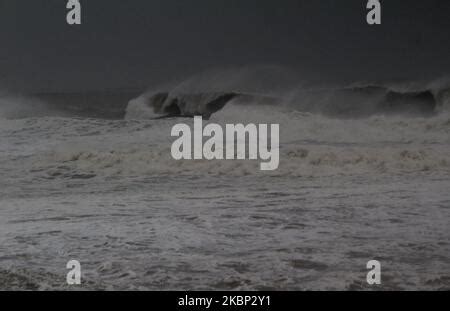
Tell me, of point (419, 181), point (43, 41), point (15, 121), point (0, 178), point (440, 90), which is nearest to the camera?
point (419, 181)

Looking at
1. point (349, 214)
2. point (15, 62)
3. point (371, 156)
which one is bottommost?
point (349, 214)

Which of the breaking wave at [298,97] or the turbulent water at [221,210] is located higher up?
the breaking wave at [298,97]

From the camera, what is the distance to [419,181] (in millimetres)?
5785

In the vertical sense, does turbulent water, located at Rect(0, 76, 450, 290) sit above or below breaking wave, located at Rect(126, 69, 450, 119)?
below

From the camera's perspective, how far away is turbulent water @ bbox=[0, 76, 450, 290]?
3014mm

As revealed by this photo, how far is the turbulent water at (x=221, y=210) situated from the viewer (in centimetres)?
301

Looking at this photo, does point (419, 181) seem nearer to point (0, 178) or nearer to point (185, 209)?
point (185, 209)

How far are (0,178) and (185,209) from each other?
2.52 meters

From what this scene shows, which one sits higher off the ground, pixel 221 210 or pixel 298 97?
pixel 298 97

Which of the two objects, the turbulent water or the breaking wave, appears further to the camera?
the breaking wave

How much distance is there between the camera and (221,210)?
14.9 ft

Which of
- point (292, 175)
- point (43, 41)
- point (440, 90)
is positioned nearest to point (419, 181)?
point (292, 175)

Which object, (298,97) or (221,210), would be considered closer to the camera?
(221,210)

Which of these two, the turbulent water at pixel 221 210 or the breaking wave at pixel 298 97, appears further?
the breaking wave at pixel 298 97
